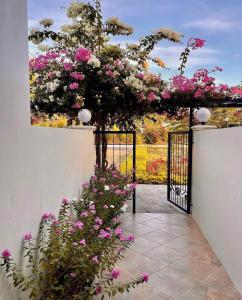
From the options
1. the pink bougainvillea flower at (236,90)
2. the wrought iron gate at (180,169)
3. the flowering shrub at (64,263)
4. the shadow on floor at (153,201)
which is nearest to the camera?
the flowering shrub at (64,263)

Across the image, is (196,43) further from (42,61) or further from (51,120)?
(51,120)

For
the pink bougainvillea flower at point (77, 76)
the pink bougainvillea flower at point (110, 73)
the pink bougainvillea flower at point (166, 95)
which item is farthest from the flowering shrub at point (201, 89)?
the pink bougainvillea flower at point (77, 76)

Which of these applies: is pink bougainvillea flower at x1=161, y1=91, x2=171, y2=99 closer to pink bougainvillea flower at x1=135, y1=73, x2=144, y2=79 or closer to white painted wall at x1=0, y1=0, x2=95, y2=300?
pink bougainvillea flower at x1=135, y1=73, x2=144, y2=79

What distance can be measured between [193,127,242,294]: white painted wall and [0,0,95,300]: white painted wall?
6.20 ft

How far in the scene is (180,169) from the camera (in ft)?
18.6

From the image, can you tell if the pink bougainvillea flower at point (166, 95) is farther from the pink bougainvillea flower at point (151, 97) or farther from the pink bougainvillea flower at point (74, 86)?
the pink bougainvillea flower at point (74, 86)

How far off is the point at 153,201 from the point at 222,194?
2.97 m

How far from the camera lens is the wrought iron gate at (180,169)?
5.04 m

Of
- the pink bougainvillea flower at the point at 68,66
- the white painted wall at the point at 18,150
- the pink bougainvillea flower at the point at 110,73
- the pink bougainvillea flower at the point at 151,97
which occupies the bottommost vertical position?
the white painted wall at the point at 18,150

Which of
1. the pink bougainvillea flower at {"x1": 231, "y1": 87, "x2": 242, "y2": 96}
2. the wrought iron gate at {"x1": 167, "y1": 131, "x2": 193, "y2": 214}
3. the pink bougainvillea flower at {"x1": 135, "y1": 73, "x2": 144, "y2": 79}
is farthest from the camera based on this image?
the wrought iron gate at {"x1": 167, "y1": 131, "x2": 193, "y2": 214}

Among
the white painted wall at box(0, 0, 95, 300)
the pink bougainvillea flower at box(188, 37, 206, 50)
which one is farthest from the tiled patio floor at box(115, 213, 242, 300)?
the pink bougainvillea flower at box(188, 37, 206, 50)

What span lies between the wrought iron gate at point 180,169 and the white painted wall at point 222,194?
551 mm

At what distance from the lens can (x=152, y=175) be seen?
8.31 m

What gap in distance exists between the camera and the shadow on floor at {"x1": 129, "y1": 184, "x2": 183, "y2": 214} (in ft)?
17.3
